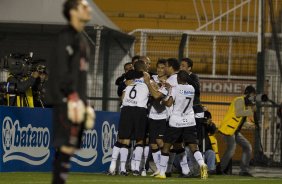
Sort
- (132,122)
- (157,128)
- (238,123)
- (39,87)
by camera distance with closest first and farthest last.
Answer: (39,87), (132,122), (157,128), (238,123)

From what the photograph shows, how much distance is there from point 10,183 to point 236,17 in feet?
50.8

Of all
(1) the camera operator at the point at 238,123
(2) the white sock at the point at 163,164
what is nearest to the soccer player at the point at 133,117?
(2) the white sock at the point at 163,164

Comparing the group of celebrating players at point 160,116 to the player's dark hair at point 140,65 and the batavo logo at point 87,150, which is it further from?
the batavo logo at point 87,150

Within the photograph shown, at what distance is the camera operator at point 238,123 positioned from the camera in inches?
810

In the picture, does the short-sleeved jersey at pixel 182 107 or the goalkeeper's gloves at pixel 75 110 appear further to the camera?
the short-sleeved jersey at pixel 182 107

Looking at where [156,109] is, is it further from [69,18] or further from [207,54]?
[69,18]

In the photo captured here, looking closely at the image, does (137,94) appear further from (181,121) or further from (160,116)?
(181,121)

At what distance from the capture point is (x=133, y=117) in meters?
18.7

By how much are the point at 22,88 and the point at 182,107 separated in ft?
9.14

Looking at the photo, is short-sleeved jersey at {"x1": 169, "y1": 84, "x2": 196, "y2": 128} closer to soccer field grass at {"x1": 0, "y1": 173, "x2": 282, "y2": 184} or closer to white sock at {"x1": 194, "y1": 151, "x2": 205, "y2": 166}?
white sock at {"x1": 194, "y1": 151, "x2": 205, "y2": 166}

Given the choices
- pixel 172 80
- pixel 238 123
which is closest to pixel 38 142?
pixel 172 80

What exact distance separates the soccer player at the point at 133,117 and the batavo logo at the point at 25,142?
1.24 meters

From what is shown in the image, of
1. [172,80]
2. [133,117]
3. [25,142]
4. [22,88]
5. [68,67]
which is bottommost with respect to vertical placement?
[25,142]

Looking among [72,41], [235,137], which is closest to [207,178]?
[235,137]
